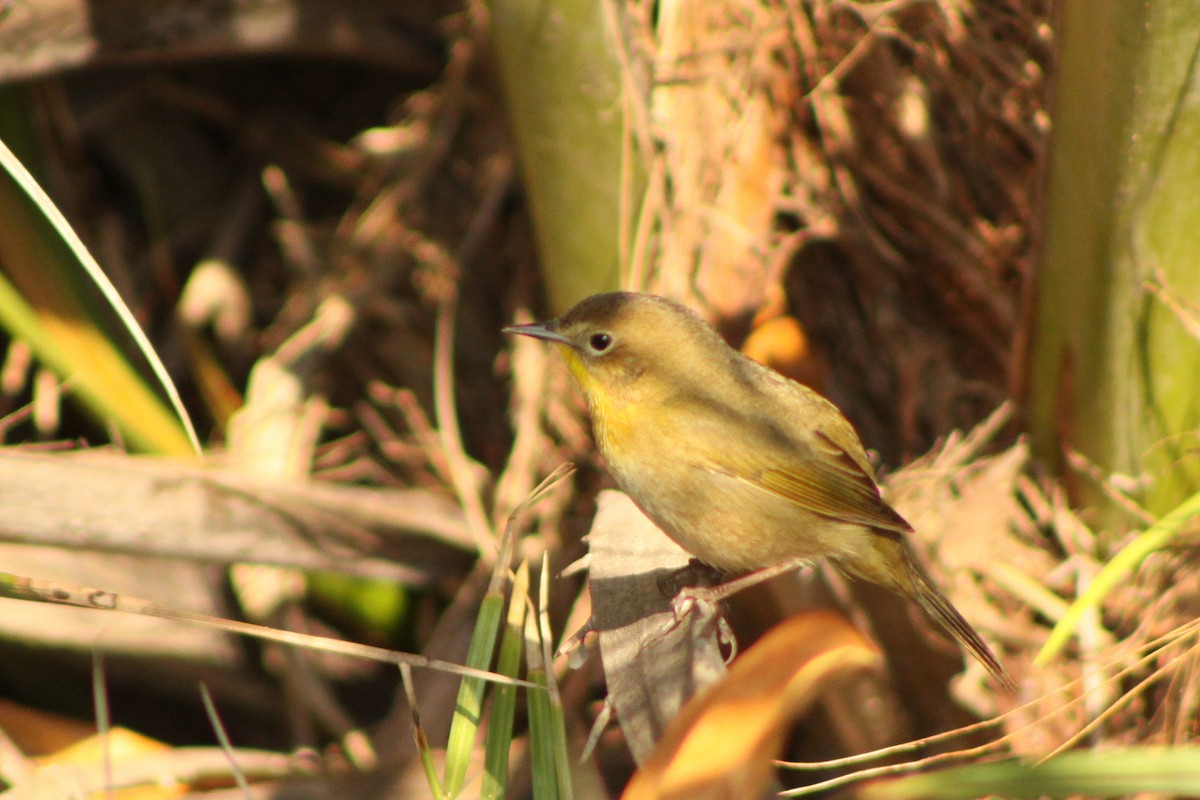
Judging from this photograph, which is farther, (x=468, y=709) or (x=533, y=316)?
(x=533, y=316)

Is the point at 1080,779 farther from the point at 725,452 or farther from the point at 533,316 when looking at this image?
the point at 533,316

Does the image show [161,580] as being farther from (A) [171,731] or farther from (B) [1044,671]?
(B) [1044,671]

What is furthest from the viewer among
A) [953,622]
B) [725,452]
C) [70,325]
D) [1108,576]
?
[70,325]

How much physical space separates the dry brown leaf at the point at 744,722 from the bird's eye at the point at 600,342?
4.54 feet

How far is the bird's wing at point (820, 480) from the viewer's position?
2.70 meters

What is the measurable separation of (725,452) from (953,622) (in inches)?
25.5

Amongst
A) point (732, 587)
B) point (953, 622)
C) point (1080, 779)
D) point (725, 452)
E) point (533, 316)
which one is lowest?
point (953, 622)

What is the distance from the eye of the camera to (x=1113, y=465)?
2816mm

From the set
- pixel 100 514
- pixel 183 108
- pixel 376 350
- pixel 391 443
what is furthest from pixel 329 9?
pixel 100 514

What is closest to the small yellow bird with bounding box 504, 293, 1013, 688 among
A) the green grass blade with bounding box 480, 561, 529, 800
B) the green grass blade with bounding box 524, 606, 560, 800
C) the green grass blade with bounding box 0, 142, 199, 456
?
the green grass blade with bounding box 480, 561, 529, 800

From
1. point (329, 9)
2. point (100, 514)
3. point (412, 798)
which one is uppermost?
point (329, 9)

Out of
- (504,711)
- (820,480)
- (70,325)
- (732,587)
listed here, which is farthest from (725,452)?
(70,325)

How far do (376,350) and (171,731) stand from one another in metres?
1.51

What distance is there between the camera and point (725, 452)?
2.74 meters
